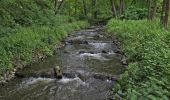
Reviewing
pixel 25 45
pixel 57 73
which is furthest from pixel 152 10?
pixel 57 73

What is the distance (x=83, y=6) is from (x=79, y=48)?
99.2 feet

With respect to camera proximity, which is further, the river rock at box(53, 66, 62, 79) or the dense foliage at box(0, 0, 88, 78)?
the dense foliage at box(0, 0, 88, 78)

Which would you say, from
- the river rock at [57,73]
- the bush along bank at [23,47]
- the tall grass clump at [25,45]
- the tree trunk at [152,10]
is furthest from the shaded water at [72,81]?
the tree trunk at [152,10]

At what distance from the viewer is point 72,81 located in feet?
34.5

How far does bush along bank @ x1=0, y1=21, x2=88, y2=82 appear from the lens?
11.2m

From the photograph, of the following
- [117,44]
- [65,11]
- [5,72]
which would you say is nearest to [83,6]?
[65,11]

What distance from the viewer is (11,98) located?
886 cm

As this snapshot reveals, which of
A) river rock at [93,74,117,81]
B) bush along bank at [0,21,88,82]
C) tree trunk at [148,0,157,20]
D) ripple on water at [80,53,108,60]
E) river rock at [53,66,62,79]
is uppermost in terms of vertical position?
tree trunk at [148,0,157,20]

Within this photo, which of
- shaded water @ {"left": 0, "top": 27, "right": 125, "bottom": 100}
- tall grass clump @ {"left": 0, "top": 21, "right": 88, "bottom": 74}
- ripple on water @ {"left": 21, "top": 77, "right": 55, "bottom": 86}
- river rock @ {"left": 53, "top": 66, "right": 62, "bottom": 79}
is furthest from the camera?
tall grass clump @ {"left": 0, "top": 21, "right": 88, "bottom": 74}

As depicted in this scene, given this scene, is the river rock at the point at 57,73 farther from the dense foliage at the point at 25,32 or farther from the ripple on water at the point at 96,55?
the ripple on water at the point at 96,55

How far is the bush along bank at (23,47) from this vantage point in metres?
11.2

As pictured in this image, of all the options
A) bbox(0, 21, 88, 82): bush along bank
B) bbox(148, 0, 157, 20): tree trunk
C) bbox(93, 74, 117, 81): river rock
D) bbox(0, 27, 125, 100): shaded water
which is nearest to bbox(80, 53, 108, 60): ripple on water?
bbox(0, 27, 125, 100): shaded water

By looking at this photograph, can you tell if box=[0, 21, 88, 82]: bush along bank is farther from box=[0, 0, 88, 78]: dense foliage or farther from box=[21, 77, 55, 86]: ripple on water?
box=[21, 77, 55, 86]: ripple on water

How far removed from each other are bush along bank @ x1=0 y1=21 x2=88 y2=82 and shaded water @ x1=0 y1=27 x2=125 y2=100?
0.46 meters
